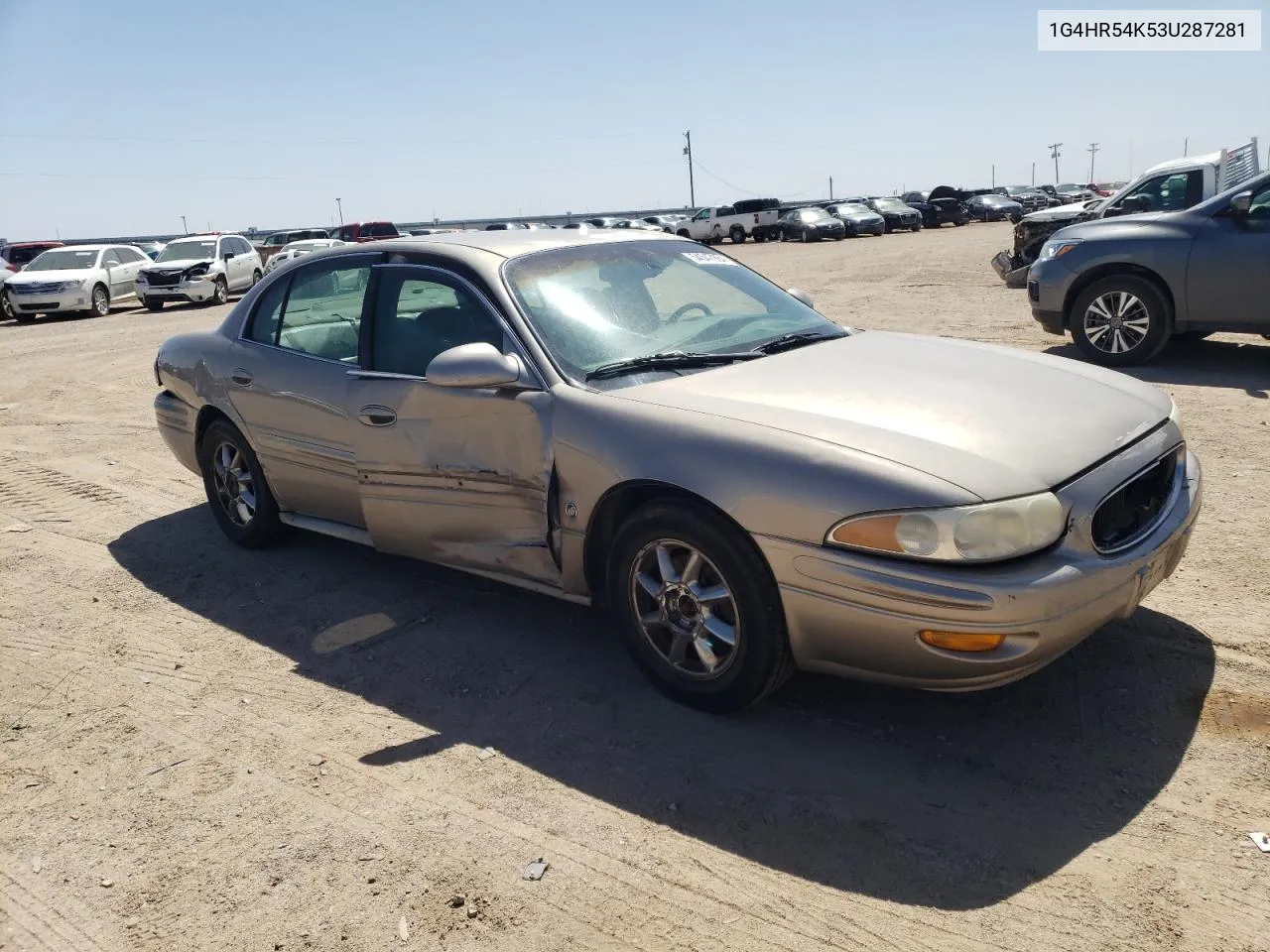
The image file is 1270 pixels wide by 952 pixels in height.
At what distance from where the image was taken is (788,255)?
30750mm

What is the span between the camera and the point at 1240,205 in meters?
8.05

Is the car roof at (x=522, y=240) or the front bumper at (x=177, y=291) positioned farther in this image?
the front bumper at (x=177, y=291)

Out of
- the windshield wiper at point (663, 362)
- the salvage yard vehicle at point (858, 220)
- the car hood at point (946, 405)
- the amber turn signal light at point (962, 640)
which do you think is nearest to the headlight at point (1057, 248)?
the car hood at point (946, 405)

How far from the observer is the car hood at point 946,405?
305 cm

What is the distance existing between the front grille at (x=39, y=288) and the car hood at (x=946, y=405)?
2248 cm

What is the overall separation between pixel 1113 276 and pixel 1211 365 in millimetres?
1149

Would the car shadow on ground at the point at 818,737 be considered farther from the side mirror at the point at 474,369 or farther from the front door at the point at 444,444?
the side mirror at the point at 474,369

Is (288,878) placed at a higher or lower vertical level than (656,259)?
lower

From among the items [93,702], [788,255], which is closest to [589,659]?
[93,702]

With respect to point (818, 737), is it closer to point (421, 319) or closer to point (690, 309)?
point (690, 309)

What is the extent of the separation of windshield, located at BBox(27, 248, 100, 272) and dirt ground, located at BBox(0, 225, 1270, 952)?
68.9 feet

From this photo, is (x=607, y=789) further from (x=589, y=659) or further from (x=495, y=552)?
(x=495, y=552)

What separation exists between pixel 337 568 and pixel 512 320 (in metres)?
1.97

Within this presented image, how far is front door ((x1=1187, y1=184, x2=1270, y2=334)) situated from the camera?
796 centimetres
